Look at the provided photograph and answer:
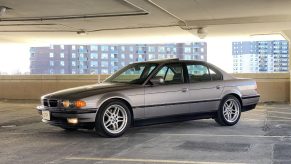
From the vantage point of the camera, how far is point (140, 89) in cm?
878

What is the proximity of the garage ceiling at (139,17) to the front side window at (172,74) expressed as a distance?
1.65m

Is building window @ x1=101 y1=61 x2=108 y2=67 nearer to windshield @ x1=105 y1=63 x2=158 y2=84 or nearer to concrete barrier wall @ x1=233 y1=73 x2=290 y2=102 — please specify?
concrete barrier wall @ x1=233 y1=73 x2=290 y2=102

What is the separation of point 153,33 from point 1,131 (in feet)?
29.2

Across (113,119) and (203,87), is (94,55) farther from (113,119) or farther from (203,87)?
(113,119)


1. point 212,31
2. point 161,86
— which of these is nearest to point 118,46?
point 212,31

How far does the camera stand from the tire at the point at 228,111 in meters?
9.88

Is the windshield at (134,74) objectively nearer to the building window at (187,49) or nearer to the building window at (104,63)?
the building window at (104,63)

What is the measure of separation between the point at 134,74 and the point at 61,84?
363 inches

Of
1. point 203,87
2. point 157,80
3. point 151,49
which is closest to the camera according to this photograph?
point 157,80

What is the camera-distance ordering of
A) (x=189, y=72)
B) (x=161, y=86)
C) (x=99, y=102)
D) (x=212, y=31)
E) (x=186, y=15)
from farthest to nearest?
1. (x=212, y=31)
2. (x=186, y=15)
3. (x=189, y=72)
4. (x=161, y=86)
5. (x=99, y=102)

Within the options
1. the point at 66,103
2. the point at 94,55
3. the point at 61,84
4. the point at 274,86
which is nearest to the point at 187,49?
the point at 94,55

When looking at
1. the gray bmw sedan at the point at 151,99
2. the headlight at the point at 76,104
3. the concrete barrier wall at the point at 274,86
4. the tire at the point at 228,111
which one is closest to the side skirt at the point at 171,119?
the gray bmw sedan at the point at 151,99

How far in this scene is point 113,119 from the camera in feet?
27.9

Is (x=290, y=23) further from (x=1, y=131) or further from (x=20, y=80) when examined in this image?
(x=20, y=80)
